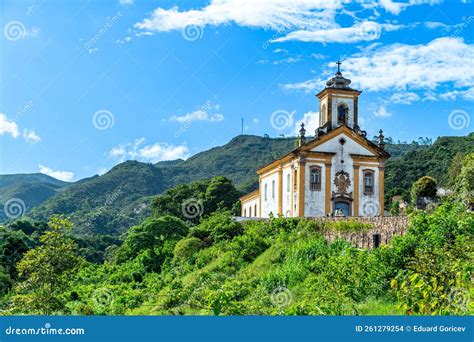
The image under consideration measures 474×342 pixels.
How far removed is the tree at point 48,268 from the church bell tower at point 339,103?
19538mm

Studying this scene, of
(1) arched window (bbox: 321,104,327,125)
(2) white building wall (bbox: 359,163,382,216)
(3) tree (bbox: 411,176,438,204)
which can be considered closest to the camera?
(2) white building wall (bbox: 359,163,382,216)

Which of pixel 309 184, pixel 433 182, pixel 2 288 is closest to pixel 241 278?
pixel 309 184

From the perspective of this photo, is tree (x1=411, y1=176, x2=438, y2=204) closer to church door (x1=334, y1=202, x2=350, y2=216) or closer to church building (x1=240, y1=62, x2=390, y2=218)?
church building (x1=240, y1=62, x2=390, y2=218)

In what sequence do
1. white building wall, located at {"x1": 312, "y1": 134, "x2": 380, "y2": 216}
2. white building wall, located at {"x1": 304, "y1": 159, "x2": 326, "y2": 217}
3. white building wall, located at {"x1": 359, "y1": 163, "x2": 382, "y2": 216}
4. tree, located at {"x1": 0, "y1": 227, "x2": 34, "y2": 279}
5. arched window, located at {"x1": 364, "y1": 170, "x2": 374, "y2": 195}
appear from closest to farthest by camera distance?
1. white building wall, located at {"x1": 304, "y1": 159, "x2": 326, "y2": 217}
2. white building wall, located at {"x1": 312, "y1": 134, "x2": 380, "y2": 216}
3. white building wall, located at {"x1": 359, "y1": 163, "x2": 382, "y2": 216}
4. arched window, located at {"x1": 364, "y1": 170, "x2": 374, "y2": 195}
5. tree, located at {"x1": 0, "y1": 227, "x2": 34, "y2": 279}

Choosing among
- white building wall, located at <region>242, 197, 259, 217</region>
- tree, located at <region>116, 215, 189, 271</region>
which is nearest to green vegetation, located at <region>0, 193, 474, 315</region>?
tree, located at <region>116, 215, 189, 271</region>

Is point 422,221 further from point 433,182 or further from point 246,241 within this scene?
point 433,182

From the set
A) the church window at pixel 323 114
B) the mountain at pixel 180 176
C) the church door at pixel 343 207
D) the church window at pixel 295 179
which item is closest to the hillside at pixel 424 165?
the mountain at pixel 180 176

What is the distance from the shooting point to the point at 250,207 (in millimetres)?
43656

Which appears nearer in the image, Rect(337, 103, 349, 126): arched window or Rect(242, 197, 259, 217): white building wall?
Rect(337, 103, 349, 126): arched window

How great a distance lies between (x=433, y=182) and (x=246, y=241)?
22958 mm

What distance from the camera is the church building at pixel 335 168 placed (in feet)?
110

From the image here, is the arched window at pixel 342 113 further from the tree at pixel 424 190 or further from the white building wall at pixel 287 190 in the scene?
the tree at pixel 424 190

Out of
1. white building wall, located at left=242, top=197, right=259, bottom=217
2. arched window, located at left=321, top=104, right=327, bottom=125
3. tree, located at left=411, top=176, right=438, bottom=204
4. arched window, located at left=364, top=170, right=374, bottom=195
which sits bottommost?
white building wall, located at left=242, top=197, right=259, bottom=217

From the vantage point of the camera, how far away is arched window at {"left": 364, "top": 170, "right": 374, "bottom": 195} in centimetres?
3463
